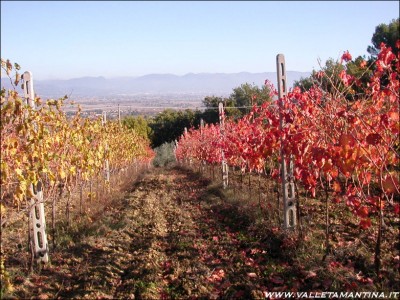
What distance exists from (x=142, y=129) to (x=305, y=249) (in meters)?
34.8

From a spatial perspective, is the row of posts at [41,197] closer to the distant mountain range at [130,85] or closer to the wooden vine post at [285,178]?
the wooden vine post at [285,178]

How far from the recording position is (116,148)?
13.7 metres

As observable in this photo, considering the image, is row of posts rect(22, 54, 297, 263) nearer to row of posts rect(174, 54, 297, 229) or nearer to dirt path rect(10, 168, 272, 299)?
row of posts rect(174, 54, 297, 229)

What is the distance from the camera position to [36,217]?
220 inches

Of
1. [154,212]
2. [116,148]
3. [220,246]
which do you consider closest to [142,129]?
[116,148]

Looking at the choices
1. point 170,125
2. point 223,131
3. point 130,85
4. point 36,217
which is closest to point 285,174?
point 36,217

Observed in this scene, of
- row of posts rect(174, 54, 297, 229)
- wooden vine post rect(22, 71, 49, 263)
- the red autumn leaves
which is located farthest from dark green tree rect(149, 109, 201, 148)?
wooden vine post rect(22, 71, 49, 263)

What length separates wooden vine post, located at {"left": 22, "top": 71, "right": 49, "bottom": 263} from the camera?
5.25 metres

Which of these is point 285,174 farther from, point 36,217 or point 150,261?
point 36,217

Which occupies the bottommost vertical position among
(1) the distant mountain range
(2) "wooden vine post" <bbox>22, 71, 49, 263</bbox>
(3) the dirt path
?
(3) the dirt path

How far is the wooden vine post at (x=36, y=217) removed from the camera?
525 centimetres

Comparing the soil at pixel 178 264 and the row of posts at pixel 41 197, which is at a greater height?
the row of posts at pixel 41 197

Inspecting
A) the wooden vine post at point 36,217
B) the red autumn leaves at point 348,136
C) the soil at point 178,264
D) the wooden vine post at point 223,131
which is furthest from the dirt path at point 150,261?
the wooden vine post at point 223,131

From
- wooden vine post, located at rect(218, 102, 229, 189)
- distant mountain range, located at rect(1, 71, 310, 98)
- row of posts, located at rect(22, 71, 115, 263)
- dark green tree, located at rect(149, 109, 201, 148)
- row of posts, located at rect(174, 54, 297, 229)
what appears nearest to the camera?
row of posts, located at rect(22, 71, 115, 263)
